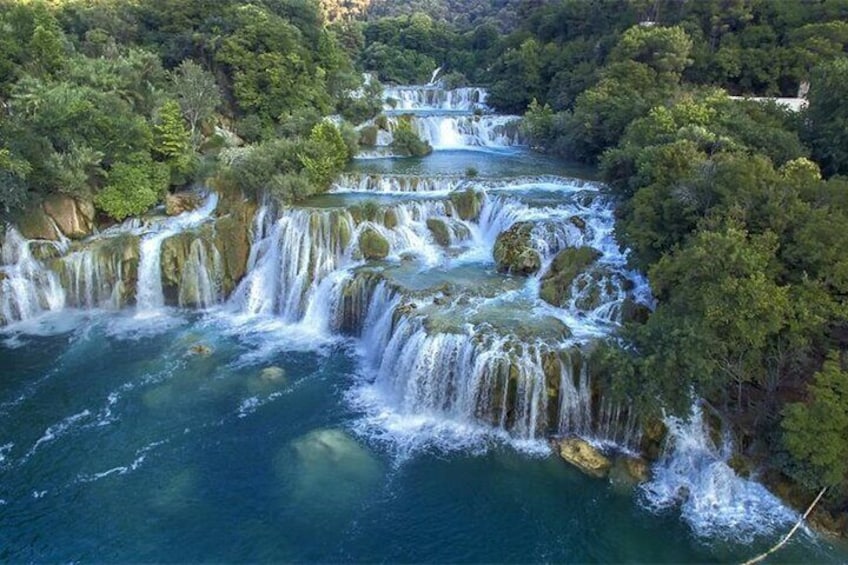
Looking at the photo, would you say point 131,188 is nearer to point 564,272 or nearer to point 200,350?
point 200,350

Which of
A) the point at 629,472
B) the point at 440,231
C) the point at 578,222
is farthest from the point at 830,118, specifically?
the point at 629,472

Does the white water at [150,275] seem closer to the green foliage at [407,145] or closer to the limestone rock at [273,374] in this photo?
the limestone rock at [273,374]

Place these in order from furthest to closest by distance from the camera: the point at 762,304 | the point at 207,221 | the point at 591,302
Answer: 1. the point at 207,221
2. the point at 591,302
3. the point at 762,304

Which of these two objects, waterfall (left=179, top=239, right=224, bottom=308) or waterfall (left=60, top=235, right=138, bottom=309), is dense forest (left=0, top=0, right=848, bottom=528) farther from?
waterfall (left=179, top=239, right=224, bottom=308)

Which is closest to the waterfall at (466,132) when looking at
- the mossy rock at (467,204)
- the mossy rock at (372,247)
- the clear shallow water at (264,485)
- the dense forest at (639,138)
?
the dense forest at (639,138)

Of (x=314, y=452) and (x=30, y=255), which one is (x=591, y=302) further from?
(x=30, y=255)

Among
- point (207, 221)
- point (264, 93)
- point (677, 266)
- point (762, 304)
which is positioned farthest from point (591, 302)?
point (264, 93)

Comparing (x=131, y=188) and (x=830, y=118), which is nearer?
(x=830, y=118)
